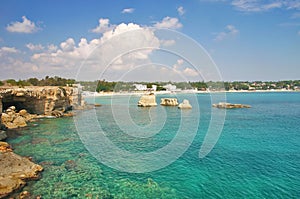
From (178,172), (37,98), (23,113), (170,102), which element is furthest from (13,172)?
(170,102)

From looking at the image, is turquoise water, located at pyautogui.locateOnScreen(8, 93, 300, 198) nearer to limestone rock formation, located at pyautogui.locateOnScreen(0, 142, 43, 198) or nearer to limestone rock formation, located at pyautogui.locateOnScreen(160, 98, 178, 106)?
limestone rock formation, located at pyautogui.locateOnScreen(0, 142, 43, 198)

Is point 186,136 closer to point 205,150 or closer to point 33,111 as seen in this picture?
point 205,150

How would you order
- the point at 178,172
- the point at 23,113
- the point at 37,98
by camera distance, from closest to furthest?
the point at 178,172
the point at 23,113
the point at 37,98

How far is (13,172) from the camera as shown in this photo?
44.7ft

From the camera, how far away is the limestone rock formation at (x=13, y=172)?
12121 millimetres

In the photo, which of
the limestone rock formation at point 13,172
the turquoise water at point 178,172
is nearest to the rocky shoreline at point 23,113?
the limestone rock formation at point 13,172

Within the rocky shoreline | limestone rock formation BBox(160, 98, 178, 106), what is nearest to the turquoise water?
the rocky shoreline

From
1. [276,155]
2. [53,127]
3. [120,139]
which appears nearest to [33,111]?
[53,127]

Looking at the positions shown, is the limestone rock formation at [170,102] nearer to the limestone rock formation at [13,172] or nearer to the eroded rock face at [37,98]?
the eroded rock face at [37,98]

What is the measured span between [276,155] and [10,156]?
20.8 metres

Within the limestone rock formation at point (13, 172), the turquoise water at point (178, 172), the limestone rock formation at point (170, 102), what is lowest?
the turquoise water at point (178, 172)

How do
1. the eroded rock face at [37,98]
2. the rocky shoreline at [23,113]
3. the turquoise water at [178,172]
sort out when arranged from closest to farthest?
the turquoise water at [178,172], the rocky shoreline at [23,113], the eroded rock face at [37,98]

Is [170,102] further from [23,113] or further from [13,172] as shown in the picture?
[13,172]

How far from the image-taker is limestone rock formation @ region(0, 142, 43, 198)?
39.8 ft
